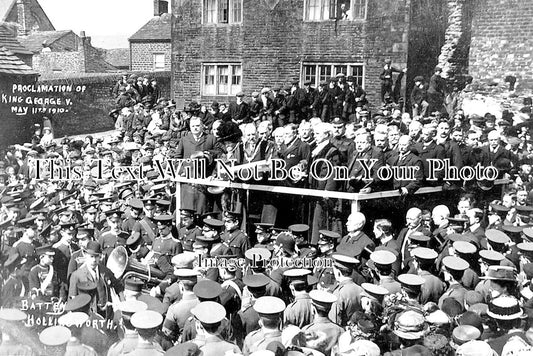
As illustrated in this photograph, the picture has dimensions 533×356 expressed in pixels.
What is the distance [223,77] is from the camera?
330 inches

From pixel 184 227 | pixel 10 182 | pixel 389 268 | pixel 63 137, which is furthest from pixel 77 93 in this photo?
pixel 389 268

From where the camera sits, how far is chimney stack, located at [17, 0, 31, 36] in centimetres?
764

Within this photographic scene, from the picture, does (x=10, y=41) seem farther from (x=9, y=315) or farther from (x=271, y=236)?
(x=271, y=236)

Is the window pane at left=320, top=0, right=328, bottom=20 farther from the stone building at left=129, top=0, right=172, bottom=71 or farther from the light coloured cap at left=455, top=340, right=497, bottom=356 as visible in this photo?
the light coloured cap at left=455, top=340, right=497, bottom=356

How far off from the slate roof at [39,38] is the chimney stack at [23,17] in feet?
0.27

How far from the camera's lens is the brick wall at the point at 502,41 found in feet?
22.9

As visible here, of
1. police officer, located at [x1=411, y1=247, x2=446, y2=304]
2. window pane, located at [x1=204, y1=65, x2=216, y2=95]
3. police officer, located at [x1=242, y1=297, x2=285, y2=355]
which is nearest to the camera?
police officer, located at [x1=242, y1=297, x2=285, y2=355]

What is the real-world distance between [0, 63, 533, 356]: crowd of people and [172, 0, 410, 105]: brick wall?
342 mm

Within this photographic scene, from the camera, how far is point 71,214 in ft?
22.6

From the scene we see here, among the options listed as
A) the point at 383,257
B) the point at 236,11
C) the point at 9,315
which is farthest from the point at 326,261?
the point at 236,11

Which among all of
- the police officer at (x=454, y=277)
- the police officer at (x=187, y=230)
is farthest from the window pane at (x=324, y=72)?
the police officer at (x=454, y=277)

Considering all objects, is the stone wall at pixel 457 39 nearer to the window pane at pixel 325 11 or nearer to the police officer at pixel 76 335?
the window pane at pixel 325 11

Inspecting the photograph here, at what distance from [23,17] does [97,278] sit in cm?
401

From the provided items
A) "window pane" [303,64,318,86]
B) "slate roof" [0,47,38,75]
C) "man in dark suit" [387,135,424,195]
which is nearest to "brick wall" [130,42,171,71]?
"slate roof" [0,47,38,75]
